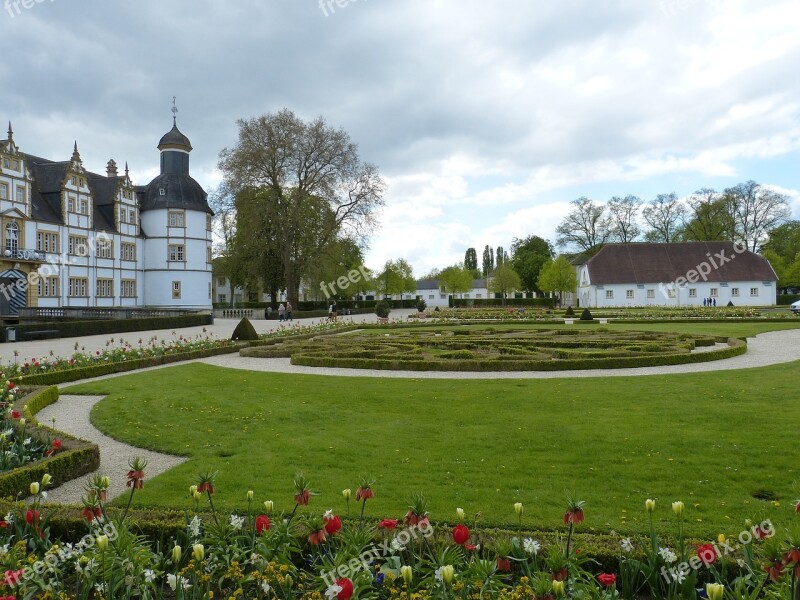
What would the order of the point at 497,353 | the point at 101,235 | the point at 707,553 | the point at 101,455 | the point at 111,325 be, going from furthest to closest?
the point at 101,235 → the point at 111,325 → the point at 497,353 → the point at 101,455 → the point at 707,553

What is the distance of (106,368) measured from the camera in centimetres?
1466

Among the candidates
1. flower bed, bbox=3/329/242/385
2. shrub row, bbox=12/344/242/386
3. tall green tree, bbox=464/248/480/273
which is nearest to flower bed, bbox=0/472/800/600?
flower bed, bbox=3/329/242/385

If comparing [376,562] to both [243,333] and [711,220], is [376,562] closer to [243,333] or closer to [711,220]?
[243,333]

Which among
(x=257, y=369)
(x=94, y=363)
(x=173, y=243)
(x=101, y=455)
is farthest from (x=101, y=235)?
(x=101, y=455)

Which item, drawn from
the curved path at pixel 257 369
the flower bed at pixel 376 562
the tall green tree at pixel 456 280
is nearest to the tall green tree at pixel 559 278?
the tall green tree at pixel 456 280

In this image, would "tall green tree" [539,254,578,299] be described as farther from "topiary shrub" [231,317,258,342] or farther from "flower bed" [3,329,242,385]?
"flower bed" [3,329,242,385]

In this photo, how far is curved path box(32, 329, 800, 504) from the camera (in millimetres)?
6523

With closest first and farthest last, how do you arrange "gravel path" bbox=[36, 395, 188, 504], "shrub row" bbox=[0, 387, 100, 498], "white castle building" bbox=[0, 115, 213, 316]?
"shrub row" bbox=[0, 387, 100, 498] < "gravel path" bbox=[36, 395, 188, 504] < "white castle building" bbox=[0, 115, 213, 316]

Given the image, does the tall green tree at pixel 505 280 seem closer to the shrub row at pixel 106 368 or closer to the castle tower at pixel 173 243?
the castle tower at pixel 173 243

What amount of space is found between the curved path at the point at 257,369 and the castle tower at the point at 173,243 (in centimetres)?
3065

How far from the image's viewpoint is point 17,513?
4.12 m

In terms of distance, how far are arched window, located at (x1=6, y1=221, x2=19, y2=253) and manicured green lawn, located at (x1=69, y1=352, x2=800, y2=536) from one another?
30299mm

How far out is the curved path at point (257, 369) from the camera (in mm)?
6523

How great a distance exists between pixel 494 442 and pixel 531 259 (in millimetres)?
73676
